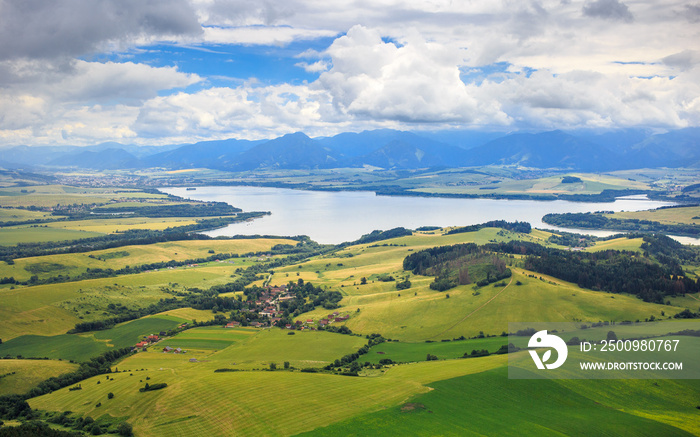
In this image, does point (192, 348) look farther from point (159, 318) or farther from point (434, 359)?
point (434, 359)

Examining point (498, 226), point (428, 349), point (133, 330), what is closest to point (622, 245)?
point (498, 226)

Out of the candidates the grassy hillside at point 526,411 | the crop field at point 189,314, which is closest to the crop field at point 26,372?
the crop field at point 189,314

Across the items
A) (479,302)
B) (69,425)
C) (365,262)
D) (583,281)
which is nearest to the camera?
(69,425)

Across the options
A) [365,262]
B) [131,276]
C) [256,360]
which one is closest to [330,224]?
[365,262]

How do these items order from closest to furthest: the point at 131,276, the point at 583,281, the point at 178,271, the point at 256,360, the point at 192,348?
the point at 256,360 < the point at 192,348 < the point at 583,281 < the point at 131,276 < the point at 178,271

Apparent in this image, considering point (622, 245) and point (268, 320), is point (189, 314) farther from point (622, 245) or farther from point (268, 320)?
point (622, 245)

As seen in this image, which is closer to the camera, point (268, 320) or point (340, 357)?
point (340, 357)

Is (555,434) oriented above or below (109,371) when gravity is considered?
above
